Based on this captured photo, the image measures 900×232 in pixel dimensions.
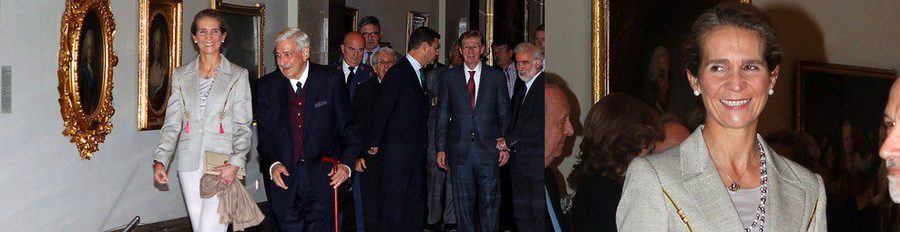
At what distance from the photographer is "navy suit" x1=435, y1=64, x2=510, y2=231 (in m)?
9.37

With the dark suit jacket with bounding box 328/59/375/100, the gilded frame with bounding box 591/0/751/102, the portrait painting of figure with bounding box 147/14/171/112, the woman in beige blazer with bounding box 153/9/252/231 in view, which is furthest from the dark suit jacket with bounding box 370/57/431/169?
the gilded frame with bounding box 591/0/751/102

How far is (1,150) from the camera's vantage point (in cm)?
835

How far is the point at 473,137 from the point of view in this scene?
31.1ft

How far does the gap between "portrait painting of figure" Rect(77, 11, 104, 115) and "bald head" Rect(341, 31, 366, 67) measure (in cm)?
248

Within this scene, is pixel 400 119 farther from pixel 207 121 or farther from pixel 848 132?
pixel 848 132

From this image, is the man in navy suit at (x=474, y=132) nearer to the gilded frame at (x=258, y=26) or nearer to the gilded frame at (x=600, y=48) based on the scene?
the gilded frame at (x=258, y=26)

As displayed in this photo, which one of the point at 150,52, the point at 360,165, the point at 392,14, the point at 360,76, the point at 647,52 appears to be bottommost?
the point at 360,165

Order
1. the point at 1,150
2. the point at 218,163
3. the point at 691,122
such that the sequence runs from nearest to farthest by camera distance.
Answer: the point at 691,122 → the point at 218,163 → the point at 1,150

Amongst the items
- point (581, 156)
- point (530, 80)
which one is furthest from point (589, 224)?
point (530, 80)

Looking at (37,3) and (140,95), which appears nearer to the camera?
(37,3)

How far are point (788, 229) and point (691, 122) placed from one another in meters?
0.54

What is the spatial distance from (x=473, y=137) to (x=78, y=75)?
3.13m

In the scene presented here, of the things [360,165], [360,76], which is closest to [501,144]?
[360,165]

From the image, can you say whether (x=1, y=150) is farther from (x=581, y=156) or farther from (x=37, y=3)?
(x=581, y=156)
